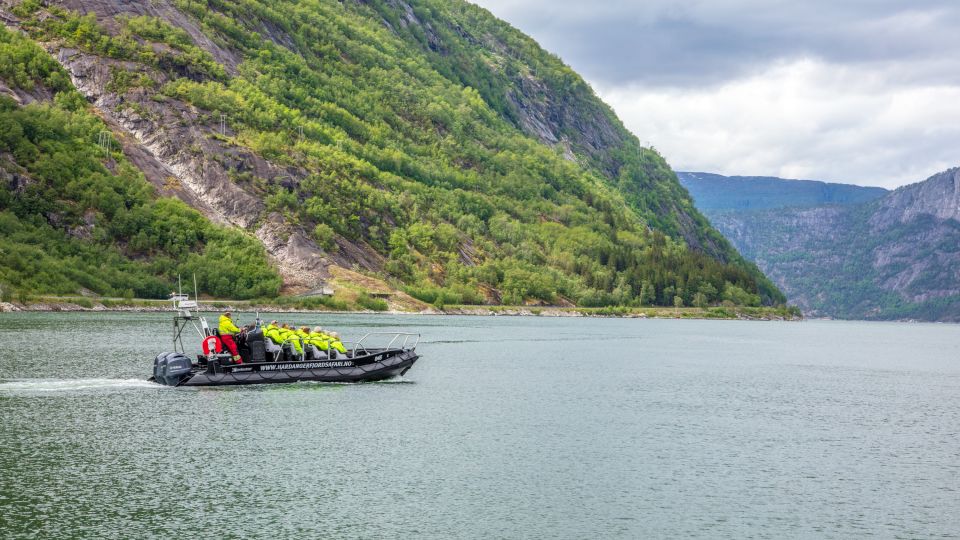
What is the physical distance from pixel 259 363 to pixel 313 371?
4587mm

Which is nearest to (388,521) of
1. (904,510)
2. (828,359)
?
(904,510)

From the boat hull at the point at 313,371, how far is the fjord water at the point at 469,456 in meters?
1.03

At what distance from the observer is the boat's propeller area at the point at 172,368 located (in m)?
74.9

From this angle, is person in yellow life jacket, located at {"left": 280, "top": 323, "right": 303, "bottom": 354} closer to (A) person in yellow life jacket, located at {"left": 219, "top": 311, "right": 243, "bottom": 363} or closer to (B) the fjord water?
(B) the fjord water

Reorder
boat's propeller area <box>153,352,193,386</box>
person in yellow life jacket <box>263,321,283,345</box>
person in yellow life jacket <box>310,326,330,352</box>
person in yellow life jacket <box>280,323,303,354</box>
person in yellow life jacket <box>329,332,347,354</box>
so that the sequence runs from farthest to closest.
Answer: person in yellow life jacket <box>329,332,347,354</box> → person in yellow life jacket <box>310,326,330,352</box> → person in yellow life jacket <box>280,323,303,354</box> → person in yellow life jacket <box>263,321,283,345</box> → boat's propeller area <box>153,352,193,386</box>

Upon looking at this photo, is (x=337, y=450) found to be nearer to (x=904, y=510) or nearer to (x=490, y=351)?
(x=904, y=510)

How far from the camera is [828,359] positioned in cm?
14012

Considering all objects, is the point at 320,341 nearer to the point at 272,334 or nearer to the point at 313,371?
the point at 313,371

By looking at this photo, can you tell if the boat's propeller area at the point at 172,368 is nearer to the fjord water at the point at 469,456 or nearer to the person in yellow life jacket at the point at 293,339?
the fjord water at the point at 469,456

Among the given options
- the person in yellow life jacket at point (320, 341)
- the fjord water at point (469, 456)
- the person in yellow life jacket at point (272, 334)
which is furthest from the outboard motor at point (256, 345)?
the person in yellow life jacket at point (320, 341)

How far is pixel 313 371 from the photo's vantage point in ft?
262

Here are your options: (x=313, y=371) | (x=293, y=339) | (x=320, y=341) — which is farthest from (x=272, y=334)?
(x=313, y=371)

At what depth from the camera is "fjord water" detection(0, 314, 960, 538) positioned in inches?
1604

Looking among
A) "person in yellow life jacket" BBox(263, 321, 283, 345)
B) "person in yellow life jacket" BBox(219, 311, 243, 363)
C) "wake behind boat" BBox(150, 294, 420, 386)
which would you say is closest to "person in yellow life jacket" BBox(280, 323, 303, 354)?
"wake behind boat" BBox(150, 294, 420, 386)
